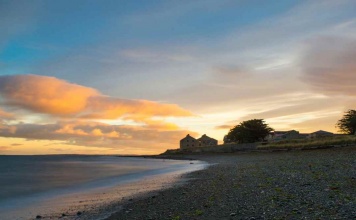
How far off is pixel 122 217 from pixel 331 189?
9.81 meters

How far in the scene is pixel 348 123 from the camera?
276 ft

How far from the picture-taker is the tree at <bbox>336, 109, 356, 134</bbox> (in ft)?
273

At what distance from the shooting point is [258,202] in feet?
45.7

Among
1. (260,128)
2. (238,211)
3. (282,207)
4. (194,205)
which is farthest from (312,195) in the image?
(260,128)

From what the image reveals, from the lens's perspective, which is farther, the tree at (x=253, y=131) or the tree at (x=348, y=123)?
the tree at (x=253, y=131)

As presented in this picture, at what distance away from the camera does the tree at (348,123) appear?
8328 cm

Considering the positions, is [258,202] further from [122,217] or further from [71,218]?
[71,218]

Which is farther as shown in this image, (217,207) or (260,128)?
(260,128)

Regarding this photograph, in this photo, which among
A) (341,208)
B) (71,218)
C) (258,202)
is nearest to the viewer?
(341,208)

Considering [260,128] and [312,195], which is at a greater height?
[260,128]

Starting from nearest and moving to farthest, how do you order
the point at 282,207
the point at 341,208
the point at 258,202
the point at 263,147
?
the point at 341,208 < the point at 282,207 < the point at 258,202 < the point at 263,147

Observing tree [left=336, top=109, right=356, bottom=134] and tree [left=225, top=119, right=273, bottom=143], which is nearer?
tree [left=336, top=109, right=356, bottom=134]

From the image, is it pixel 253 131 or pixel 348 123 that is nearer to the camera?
Answer: pixel 348 123

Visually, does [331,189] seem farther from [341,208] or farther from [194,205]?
[194,205]
